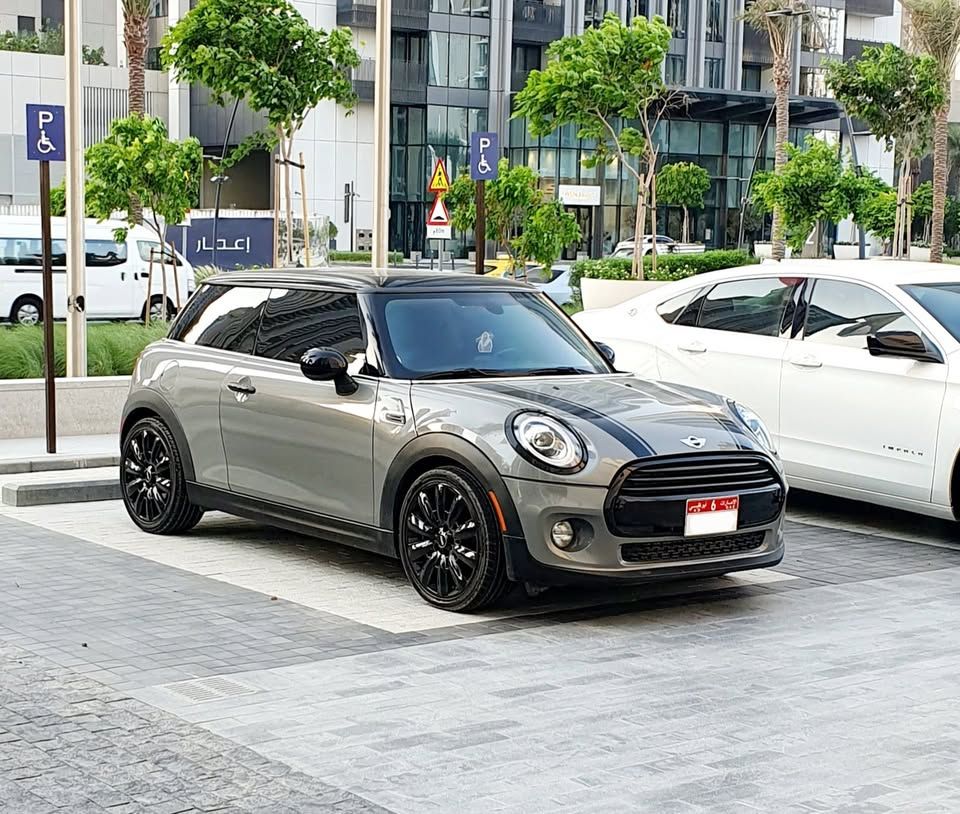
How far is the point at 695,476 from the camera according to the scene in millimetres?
7402

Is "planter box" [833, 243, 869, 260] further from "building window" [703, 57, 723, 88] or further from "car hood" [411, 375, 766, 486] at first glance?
"car hood" [411, 375, 766, 486]

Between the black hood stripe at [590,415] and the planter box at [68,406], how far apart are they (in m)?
6.68

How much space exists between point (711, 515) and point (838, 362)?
306 cm

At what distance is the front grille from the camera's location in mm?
7316

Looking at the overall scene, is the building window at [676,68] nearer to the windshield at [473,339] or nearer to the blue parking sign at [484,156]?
the blue parking sign at [484,156]

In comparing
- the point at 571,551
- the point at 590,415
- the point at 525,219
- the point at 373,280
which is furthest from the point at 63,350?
the point at 525,219

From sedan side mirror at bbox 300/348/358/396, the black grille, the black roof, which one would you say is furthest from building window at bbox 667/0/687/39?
the black grille

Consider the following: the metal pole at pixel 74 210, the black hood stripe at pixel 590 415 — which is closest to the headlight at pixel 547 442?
the black hood stripe at pixel 590 415

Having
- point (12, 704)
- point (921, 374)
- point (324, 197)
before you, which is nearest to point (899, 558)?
point (921, 374)

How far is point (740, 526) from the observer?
7.58m

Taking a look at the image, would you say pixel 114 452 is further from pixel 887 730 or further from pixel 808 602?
pixel 887 730

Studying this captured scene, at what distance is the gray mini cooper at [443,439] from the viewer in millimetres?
7254

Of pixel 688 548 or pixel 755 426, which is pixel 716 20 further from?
pixel 688 548

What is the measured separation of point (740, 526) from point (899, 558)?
2.22m
